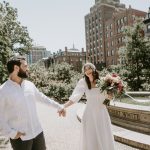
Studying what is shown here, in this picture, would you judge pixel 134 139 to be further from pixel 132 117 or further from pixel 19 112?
pixel 19 112

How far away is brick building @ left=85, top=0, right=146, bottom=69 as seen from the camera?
82812 millimetres

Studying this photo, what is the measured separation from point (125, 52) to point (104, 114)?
23743 millimetres

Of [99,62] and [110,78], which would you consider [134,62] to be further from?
[99,62]

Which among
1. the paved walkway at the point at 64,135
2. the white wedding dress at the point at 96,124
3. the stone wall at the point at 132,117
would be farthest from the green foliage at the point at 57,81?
the white wedding dress at the point at 96,124

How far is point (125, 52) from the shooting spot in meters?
29.4

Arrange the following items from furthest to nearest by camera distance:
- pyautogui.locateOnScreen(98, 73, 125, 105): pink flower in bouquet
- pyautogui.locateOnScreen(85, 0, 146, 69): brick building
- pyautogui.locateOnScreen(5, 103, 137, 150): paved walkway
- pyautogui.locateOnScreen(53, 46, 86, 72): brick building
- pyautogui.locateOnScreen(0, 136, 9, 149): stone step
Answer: pyautogui.locateOnScreen(53, 46, 86, 72): brick building → pyautogui.locateOnScreen(85, 0, 146, 69): brick building → pyautogui.locateOnScreen(0, 136, 9, 149): stone step → pyautogui.locateOnScreen(5, 103, 137, 150): paved walkway → pyautogui.locateOnScreen(98, 73, 125, 105): pink flower in bouquet

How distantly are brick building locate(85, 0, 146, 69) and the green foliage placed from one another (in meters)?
44.4

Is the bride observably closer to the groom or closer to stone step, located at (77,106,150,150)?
stone step, located at (77,106,150,150)

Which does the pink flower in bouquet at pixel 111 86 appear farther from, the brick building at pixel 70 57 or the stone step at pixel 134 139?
the brick building at pixel 70 57

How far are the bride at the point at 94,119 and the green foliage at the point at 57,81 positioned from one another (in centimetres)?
1993

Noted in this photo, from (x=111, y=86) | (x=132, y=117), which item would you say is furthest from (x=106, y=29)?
(x=111, y=86)

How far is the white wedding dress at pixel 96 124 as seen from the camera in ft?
20.4

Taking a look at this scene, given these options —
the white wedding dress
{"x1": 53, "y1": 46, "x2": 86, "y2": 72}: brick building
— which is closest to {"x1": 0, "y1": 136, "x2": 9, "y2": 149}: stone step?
the white wedding dress

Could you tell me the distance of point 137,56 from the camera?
2884 cm
